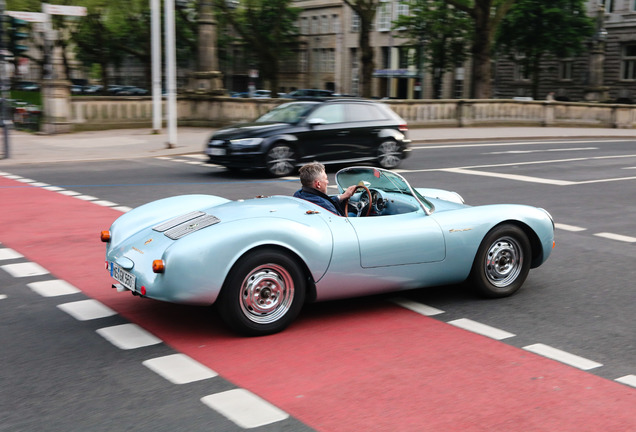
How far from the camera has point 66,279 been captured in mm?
7164

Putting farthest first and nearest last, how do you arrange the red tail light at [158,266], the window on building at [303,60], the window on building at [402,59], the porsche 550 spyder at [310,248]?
the window on building at [303,60]
the window on building at [402,59]
the porsche 550 spyder at [310,248]
the red tail light at [158,266]

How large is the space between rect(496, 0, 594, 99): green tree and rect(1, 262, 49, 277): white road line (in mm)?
48646

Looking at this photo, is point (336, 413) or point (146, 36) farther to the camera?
point (146, 36)

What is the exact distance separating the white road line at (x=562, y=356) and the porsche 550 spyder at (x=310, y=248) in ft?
3.83

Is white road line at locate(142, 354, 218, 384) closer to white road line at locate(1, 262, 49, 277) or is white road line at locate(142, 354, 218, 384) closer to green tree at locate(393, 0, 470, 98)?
white road line at locate(1, 262, 49, 277)

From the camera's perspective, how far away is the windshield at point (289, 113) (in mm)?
16125

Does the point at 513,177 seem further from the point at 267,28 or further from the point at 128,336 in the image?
the point at 267,28

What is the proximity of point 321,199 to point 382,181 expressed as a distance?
616 mm

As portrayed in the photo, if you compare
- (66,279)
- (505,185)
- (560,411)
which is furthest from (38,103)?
(560,411)

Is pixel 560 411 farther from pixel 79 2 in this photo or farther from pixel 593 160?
pixel 79 2

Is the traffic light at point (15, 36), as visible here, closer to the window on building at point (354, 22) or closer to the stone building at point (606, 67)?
the stone building at point (606, 67)

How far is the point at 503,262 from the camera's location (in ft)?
22.1

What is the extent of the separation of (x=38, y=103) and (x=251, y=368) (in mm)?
24186

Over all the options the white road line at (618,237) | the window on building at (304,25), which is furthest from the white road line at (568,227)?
the window on building at (304,25)
